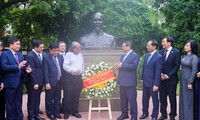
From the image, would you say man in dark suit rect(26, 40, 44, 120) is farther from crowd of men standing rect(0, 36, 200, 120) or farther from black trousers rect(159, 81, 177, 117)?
black trousers rect(159, 81, 177, 117)

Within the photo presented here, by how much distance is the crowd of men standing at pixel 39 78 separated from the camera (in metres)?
6.95

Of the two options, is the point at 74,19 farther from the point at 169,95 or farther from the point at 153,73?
the point at 169,95

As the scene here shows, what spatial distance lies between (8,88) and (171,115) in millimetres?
3567

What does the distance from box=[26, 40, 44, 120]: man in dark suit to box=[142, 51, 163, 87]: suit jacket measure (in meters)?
2.33

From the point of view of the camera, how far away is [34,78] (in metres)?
7.34

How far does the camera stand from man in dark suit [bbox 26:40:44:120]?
290 inches

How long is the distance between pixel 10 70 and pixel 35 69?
27.5 inches

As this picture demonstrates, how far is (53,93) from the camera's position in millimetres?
7902

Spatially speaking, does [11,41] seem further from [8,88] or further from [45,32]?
[45,32]

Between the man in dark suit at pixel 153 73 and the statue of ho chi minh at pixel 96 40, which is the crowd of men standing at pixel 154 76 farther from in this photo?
the statue of ho chi minh at pixel 96 40

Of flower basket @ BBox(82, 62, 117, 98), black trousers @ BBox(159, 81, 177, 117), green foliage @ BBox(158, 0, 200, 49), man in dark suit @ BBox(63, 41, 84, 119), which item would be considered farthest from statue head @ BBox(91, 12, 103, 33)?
green foliage @ BBox(158, 0, 200, 49)

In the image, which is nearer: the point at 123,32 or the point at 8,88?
the point at 8,88

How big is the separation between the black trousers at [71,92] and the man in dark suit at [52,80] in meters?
0.21

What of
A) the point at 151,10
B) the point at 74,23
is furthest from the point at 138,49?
the point at 74,23
